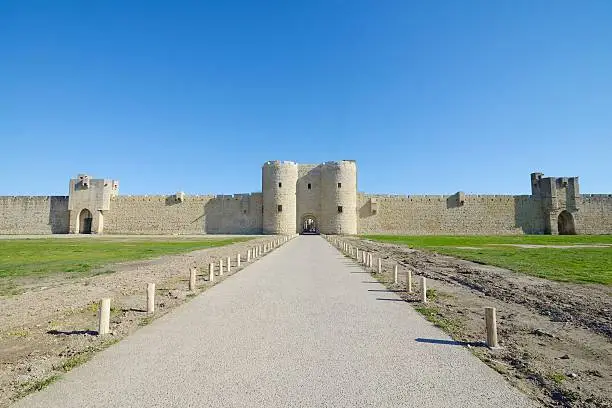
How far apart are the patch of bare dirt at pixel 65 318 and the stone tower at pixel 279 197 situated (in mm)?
37127

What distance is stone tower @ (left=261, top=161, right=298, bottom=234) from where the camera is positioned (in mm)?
48250

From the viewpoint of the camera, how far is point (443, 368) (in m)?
3.73

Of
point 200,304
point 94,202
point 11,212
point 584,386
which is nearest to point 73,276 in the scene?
point 200,304

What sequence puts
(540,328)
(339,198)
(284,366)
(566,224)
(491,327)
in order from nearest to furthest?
1. (284,366)
2. (491,327)
3. (540,328)
4. (339,198)
5. (566,224)

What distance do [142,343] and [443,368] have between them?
3477 mm

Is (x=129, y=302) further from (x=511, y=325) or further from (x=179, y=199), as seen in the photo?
(x=179, y=199)

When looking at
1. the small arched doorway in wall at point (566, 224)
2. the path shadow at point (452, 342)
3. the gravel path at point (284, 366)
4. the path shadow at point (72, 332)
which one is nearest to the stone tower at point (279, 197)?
the small arched doorway in wall at point (566, 224)

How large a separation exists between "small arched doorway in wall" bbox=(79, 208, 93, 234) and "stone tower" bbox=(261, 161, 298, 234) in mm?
25181

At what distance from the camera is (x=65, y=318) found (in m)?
5.97

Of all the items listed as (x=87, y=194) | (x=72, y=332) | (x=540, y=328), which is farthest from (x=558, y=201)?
(x=87, y=194)

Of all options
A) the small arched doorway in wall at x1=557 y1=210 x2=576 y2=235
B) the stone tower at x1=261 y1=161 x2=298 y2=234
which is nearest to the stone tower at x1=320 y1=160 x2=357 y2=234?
the stone tower at x1=261 y1=161 x2=298 y2=234

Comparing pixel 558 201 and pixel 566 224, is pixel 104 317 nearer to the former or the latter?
pixel 558 201

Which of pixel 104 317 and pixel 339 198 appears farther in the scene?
pixel 339 198

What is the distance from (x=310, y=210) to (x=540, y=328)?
45.5 metres
